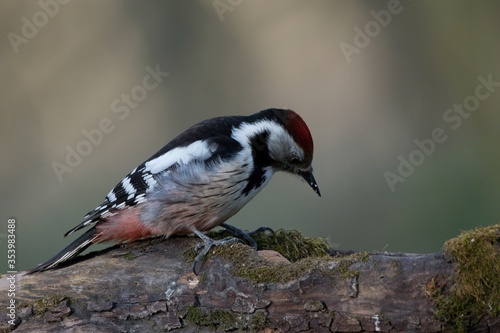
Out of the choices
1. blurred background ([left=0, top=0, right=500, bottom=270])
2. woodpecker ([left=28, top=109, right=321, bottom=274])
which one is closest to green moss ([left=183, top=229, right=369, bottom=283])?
woodpecker ([left=28, top=109, right=321, bottom=274])

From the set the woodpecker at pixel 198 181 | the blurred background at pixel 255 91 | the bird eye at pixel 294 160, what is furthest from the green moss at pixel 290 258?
the blurred background at pixel 255 91

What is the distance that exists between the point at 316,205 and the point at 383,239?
0.66 m

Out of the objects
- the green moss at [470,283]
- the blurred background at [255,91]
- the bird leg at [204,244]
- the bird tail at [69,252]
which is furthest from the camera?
the blurred background at [255,91]

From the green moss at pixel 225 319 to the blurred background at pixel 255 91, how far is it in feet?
9.86

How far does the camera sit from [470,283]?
7.99ft

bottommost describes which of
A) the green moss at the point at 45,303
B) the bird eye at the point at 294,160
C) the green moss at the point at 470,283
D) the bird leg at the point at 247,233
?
the green moss at the point at 470,283

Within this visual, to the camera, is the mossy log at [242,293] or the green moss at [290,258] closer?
the mossy log at [242,293]

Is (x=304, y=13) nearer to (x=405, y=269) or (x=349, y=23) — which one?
(x=349, y=23)

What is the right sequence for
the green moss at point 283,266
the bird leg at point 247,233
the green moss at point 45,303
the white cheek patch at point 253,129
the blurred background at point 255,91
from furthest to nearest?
the blurred background at point 255,91 → the white cheek patch at point 253,129 → the bird leg at point 247,233 → the green moss at point 45,303 → the green moss at point 283,266

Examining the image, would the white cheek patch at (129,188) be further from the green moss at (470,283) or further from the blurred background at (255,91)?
the blurred background at (255,91)

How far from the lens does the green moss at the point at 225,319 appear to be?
2.68 meters

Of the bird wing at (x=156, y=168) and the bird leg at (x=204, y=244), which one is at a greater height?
the bird wing at (x=156, y=168)

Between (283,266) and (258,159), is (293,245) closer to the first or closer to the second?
(258,159)

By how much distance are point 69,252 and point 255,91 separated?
3.29 m
